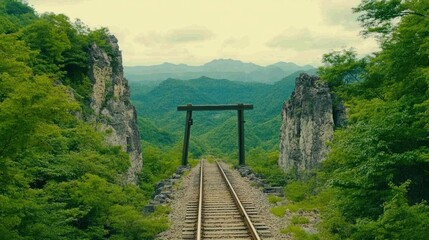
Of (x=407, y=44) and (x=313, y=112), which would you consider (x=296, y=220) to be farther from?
(x=313, y=112)

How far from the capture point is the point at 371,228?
7836 millimetres

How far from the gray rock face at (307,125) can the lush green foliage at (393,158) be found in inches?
357

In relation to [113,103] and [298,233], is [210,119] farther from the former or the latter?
[298,233]

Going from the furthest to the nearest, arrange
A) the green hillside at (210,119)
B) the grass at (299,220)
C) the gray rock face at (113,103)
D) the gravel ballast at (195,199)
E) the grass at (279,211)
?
the green hillside at (210,119) < the gray rock face at (113,103) < the grass at (279,211) < the grass at (299,220) < the gravel ballast at (195,199)

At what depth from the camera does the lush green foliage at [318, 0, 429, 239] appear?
780cm

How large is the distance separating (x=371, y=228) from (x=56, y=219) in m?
6.61

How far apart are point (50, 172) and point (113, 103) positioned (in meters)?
14.7

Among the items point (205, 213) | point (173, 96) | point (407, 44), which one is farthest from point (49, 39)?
point (173, 96)

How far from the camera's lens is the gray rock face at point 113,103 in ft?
74.9

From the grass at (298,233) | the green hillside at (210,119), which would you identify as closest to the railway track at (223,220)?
the grass at (298,233)

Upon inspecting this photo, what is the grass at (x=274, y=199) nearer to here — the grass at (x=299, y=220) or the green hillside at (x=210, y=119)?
the grass at (x=299, y=220)

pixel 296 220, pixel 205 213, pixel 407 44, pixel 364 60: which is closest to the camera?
pixel 407 44

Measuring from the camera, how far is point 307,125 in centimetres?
2377

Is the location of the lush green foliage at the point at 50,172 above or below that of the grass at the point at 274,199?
above
